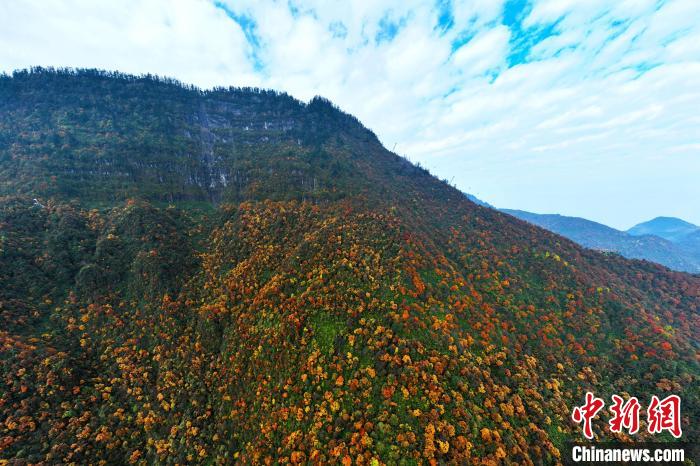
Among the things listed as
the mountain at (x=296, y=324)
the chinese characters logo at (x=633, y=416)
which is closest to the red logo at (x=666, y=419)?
the chinese characters logo at (x=633, y=416)

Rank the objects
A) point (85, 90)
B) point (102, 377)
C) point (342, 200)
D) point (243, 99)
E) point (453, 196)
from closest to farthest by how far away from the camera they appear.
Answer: point (102, 377) → point (342, 200) → point (453, 196) → point (85, 90) → point (243, 99)

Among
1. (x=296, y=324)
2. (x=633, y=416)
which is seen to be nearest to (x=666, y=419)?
(x=633, y=416)

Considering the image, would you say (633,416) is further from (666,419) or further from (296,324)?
(296,324)

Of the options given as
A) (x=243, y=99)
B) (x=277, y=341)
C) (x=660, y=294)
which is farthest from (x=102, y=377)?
(x=243, y=99)

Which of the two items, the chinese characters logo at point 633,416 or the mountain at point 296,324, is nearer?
the mountain at point 296,324

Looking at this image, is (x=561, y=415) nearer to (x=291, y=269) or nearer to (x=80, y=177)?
(x=291, y=269)

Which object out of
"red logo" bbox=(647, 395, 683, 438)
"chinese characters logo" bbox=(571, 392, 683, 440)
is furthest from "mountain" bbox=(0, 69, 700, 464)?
"red logo" bbox=(647, 395, 683, 438)

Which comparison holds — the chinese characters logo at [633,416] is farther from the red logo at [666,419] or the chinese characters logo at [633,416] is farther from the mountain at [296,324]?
the mountain at [296,324]

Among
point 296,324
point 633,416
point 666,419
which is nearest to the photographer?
point 666,419
